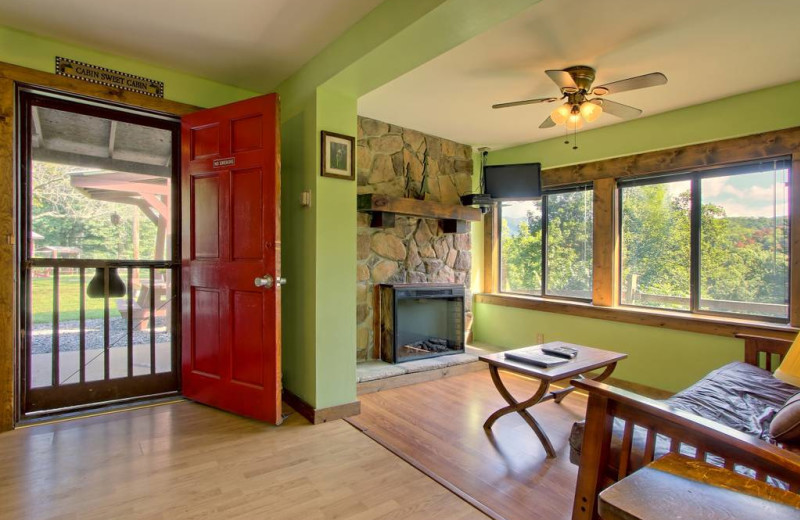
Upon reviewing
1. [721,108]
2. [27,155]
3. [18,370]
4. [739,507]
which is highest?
[721,108]

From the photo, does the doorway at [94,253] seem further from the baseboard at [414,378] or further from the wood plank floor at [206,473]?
the baseboard at [414,378]

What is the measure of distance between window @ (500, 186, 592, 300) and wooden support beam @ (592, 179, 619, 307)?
0.13m

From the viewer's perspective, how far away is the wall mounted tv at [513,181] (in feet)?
14.3

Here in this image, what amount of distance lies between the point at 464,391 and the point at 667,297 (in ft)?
6.68

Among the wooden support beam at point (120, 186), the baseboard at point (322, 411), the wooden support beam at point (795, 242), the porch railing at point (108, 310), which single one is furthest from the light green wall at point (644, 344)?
the wooden support beam at point (120, 186)

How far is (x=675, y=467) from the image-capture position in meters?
0.95

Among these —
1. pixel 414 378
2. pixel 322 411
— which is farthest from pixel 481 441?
pixel 414 378

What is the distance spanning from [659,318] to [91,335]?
452cm

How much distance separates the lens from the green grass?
107 inches

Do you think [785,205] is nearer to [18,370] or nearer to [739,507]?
[739,507]

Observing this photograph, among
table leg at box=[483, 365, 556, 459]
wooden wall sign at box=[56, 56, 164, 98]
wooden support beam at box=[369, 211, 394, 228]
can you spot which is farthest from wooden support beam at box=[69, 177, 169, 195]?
table leg at box=[483, 365, 556, 459]

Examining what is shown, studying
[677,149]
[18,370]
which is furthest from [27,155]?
[677,149]

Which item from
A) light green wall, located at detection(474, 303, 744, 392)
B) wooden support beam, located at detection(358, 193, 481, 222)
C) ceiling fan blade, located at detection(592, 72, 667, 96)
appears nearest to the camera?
ceiling fan blade, located at detection(592, 72, 667, 96)

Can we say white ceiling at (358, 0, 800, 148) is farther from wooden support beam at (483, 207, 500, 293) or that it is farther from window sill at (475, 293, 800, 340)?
window sill at (475, 293, 800, 340)
